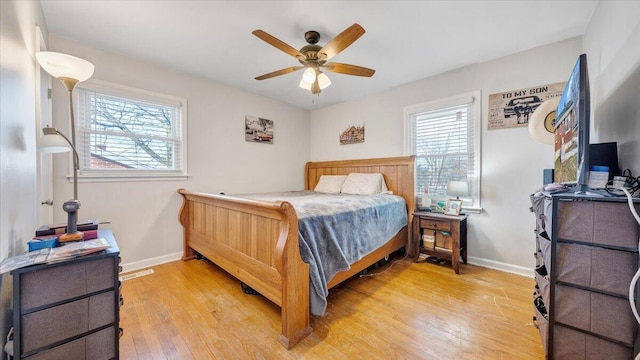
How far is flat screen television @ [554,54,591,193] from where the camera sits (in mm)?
1101

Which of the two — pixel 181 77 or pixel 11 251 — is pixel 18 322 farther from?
pixel 181 77

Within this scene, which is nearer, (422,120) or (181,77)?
(181,77)

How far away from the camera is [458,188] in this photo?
109 inches

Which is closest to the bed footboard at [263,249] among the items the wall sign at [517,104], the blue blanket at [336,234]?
the blue blanket at [336,234]

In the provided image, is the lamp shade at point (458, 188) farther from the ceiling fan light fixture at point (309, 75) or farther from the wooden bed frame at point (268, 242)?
the ceiling fan light fixture at point (309, 75)

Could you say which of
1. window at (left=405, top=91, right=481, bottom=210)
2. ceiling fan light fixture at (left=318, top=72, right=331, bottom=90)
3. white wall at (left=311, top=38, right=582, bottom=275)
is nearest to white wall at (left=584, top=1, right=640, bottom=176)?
white wall at (left=311, top=38, right=582, bottom=275)

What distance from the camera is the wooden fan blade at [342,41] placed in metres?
1.65

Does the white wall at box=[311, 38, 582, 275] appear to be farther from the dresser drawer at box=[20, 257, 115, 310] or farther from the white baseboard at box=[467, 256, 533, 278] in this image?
the dresser drawer at box=[20, 257, 115, 310]

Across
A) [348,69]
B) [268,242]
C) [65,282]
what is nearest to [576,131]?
[348,69]

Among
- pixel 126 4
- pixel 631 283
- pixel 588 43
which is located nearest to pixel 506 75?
pixel 588 43

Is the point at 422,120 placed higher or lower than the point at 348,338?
higher

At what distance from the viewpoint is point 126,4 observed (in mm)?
1853

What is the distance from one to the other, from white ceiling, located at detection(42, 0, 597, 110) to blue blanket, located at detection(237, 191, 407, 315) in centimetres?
160

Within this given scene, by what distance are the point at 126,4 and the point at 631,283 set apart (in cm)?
338
